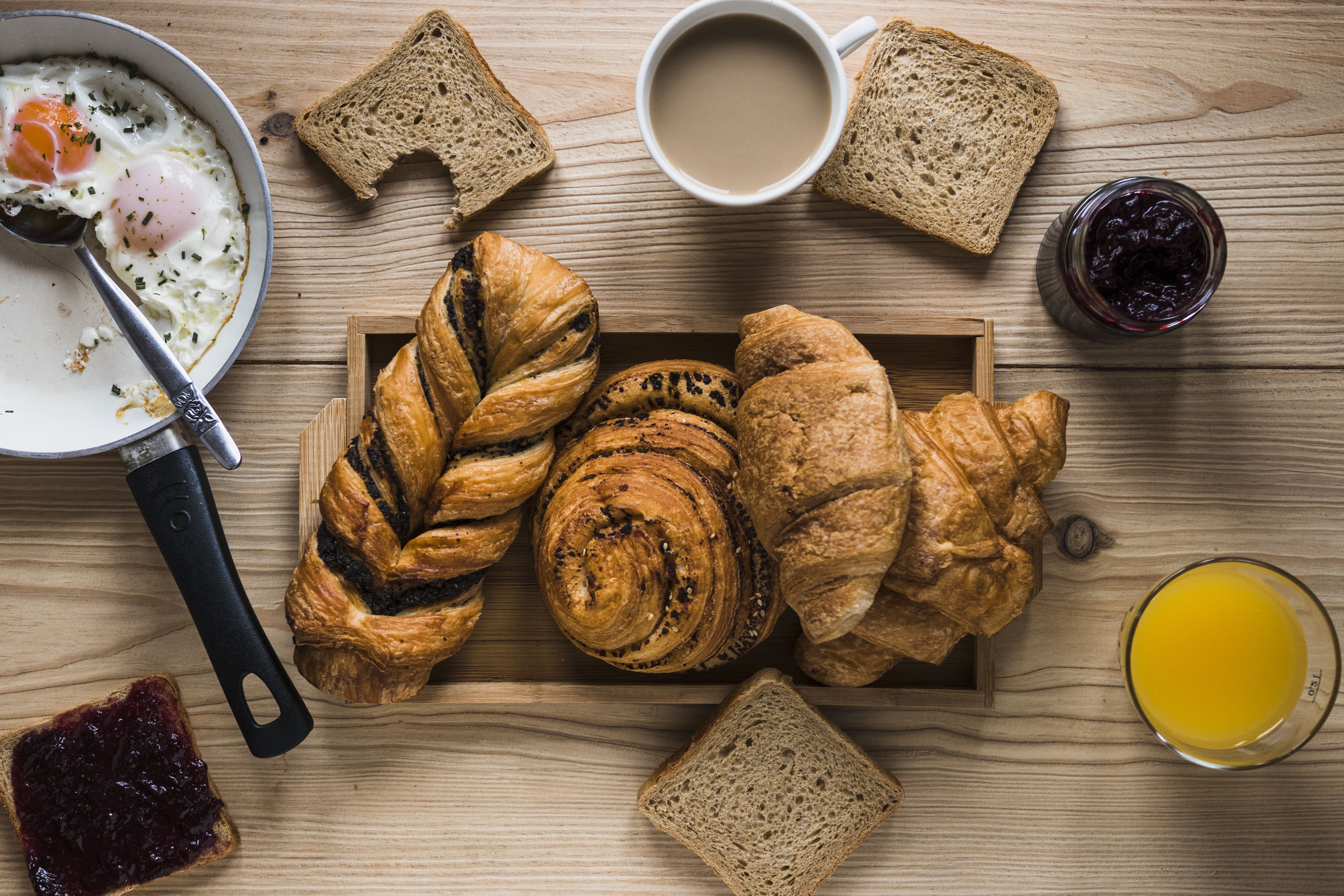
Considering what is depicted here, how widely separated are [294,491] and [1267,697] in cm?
212

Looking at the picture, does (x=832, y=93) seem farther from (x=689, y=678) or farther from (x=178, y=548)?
(x=178, y=548)

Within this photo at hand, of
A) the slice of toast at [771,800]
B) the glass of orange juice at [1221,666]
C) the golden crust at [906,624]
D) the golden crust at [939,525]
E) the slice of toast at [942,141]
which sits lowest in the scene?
the slice of toast at [771,800]

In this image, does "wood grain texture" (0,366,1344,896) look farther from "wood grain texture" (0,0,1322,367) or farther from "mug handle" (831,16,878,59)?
"mug handle" (831,16,878,59)

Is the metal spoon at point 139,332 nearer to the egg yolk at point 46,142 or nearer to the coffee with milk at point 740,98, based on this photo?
the egg yolk at point 46,142

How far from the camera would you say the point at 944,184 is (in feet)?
6.05

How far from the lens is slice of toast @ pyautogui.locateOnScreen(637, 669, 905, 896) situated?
6.01 feet

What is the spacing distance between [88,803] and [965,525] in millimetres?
1945

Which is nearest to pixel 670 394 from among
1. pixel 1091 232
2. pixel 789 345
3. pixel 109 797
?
pixel 789 345

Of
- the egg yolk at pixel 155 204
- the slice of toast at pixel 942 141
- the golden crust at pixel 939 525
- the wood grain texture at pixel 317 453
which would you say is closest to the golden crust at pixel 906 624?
the golden crust at pixel 939 525

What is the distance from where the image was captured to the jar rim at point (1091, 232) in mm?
1644

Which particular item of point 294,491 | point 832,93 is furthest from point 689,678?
point 832,93

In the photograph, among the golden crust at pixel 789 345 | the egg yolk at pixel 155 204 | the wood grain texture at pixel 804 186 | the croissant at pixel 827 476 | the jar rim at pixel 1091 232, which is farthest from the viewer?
the wood grain texture at pixel 804 186

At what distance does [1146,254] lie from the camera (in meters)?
1.67

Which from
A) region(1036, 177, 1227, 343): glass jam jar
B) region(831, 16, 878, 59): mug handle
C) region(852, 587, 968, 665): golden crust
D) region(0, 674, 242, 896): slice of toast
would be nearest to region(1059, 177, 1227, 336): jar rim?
region(1036, 177, 1227, 343): glass jam jar
